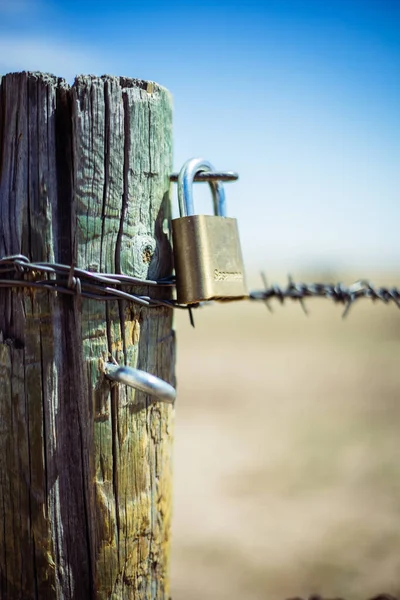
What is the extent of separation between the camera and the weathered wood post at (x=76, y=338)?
1483mm

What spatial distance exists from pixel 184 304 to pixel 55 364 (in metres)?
0.38

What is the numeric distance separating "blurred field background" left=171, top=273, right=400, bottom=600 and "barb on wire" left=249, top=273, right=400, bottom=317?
35 centimetres

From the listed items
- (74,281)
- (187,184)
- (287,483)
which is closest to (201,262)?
(187,184)

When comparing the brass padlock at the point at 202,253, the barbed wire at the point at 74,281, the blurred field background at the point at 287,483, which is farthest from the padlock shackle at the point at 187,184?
the blurred field background at the point at 287,483

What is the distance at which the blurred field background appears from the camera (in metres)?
3.91


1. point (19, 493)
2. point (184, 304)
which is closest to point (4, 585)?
point (19, 493)

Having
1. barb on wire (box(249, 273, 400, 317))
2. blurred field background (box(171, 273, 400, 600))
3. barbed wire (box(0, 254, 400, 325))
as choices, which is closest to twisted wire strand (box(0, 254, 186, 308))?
barbed wire (box(0, 254, 400, 325))

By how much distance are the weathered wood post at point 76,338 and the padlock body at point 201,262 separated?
6cm

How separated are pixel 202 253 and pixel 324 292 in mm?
586

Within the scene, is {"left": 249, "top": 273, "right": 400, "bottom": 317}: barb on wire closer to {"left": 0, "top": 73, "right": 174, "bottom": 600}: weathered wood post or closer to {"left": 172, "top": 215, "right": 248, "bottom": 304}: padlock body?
{"left": 172, "top": 215, "right": 248, "bottom": 304}: padlock body

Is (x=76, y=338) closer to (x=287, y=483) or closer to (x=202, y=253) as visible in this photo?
(x=202, y=253)

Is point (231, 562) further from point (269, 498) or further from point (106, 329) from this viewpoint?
point (106, 329)

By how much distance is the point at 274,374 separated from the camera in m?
11.9

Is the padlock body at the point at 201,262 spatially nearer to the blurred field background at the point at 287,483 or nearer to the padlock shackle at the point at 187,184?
the padlock shackle at the point at 187,184
